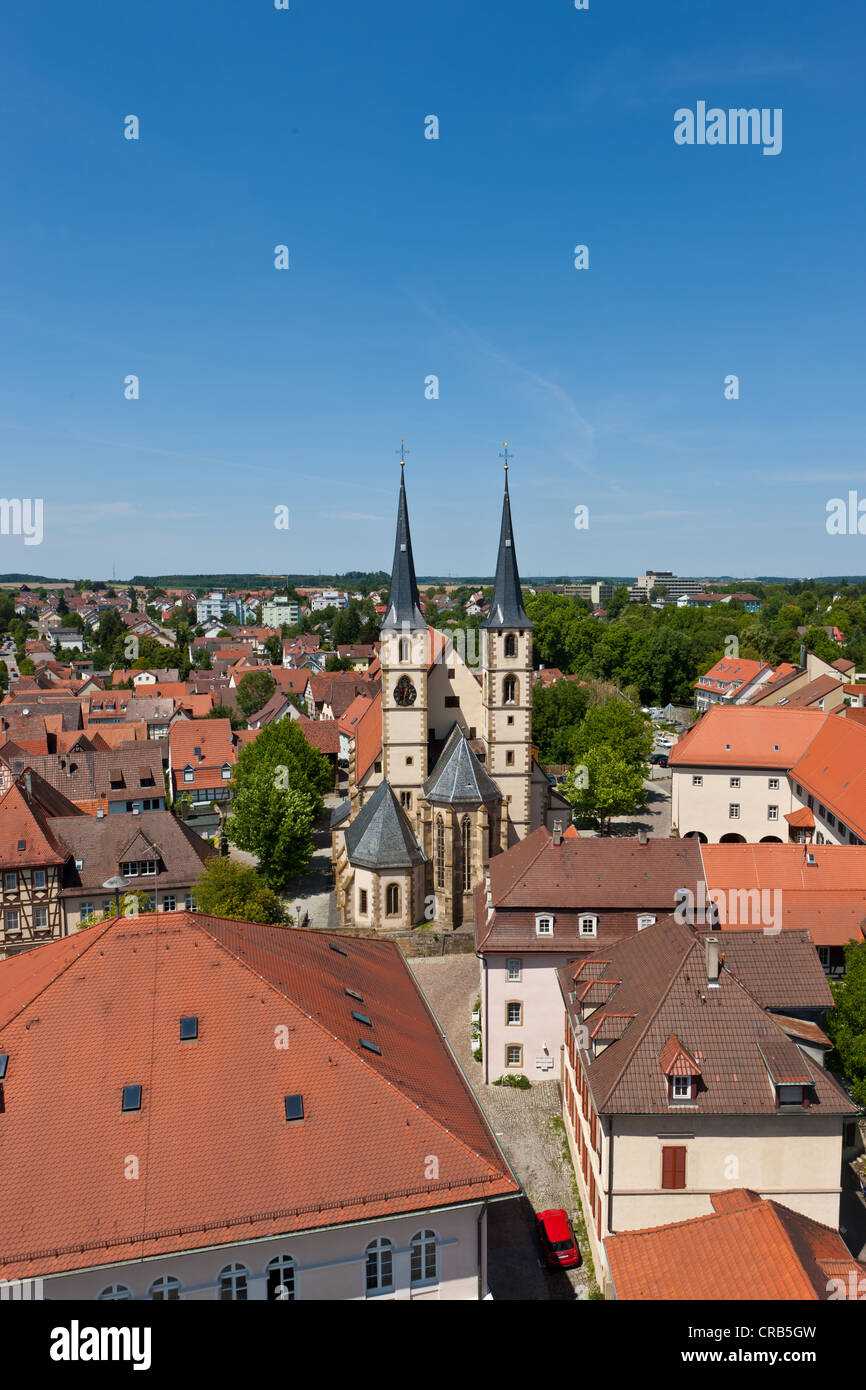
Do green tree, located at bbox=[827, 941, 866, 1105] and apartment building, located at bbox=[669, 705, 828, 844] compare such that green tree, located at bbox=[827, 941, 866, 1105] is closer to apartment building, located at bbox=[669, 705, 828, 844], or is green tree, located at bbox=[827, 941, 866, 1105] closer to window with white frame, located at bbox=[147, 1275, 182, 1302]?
window with white frame, located at bbox=[147, 1275, 182, 1302]

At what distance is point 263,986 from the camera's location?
17531 mm

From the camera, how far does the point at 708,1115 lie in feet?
66.0

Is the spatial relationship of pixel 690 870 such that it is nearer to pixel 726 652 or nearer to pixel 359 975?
pixel 359 975

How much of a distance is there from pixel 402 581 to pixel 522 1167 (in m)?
28.9

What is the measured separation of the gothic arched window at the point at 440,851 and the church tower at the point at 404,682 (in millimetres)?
2272

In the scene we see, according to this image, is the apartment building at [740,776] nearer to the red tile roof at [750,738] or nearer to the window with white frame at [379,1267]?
the red tile roof at [750,738]

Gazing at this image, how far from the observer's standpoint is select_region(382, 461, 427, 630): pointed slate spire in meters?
46.4

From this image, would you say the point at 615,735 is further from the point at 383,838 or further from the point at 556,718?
the point at 383,838

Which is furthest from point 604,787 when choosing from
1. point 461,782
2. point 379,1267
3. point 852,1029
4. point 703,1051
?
point 379,1267

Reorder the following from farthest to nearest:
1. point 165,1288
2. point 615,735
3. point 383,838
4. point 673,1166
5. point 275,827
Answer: point 615,735 → point 275,827 → point 383,838 → point 673,1166 → point 165,1288

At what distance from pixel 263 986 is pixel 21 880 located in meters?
26.2

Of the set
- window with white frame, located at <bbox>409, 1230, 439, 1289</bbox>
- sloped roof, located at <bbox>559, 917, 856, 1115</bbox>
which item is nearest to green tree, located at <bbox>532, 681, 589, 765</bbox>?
sloped roof, located at <bbox>559, 917, 856, 1115</bbox>

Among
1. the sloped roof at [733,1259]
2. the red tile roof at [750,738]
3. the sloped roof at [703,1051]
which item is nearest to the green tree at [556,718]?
the red tile roof at [750,738]

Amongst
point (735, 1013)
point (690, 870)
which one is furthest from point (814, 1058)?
point (690, 870)
